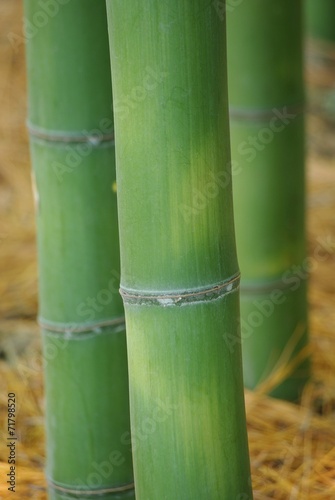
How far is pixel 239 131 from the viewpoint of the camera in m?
1.48

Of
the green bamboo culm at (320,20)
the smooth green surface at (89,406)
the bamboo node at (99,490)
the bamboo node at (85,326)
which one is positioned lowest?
the bamboo node at (99,490)

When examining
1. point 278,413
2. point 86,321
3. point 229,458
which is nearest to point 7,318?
point 278,413

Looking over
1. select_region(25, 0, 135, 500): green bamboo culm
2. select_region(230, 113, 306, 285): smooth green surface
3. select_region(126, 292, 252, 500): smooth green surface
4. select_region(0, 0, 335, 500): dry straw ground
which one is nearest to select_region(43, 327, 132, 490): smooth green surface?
select_region(25, 0, 135, 500): green bamboo culm

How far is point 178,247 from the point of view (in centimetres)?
84

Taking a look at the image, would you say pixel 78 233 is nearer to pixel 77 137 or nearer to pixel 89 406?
pixel 77 137

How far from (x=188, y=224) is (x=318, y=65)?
2.51 m

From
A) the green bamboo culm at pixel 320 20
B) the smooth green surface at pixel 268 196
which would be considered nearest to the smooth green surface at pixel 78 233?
the smooth green surface at pixel 268 196

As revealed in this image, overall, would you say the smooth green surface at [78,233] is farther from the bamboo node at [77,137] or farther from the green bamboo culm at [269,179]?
the green bamboo culm at [269,179]

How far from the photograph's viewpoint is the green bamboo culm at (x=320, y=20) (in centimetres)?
311

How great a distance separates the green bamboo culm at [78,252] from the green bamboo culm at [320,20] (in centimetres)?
220

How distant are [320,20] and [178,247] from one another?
2.54 meters

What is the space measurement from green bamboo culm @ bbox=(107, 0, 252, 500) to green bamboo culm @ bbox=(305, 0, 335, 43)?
2.39 metres

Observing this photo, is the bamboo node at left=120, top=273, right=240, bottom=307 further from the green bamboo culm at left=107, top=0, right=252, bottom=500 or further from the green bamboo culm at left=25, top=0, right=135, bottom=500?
the green bamboo culm at left=25, top=0, right=135, bottom=500

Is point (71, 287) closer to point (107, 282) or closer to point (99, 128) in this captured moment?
point (107, 282)
